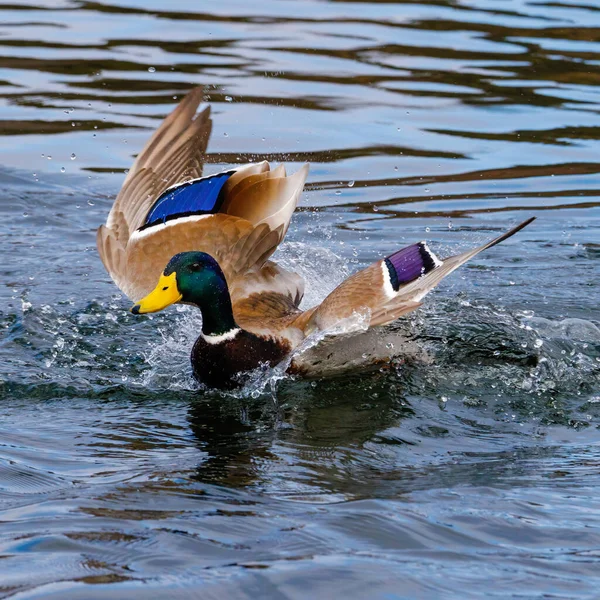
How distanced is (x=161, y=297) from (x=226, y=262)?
1073 millimetres

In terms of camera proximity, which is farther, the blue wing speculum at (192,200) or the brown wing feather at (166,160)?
the brown wing feather at (166,160)

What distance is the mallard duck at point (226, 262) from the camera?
621 centimetres

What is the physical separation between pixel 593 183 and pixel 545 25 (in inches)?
174

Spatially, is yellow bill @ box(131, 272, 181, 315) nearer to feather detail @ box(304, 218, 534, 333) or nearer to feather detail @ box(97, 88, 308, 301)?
feather detail @ box(304, 218, 534, 333)

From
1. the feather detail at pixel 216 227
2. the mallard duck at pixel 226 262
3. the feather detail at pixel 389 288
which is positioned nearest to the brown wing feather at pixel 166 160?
the mallard duck at pixel 226 262

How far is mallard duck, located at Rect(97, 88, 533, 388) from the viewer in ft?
20.4

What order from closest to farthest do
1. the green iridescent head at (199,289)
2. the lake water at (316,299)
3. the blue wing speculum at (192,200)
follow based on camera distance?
the lake water at (316,299), the green iridescent head at (199,289), the blue wing speculum at (192,200)

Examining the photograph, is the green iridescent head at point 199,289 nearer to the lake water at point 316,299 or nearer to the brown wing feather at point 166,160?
the lake water at point 316,299

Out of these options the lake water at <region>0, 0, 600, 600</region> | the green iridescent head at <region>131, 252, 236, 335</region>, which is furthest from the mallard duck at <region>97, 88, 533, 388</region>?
the lake water at <region>0, 0, 600, 600</region>

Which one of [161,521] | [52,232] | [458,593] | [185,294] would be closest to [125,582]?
[161,521]

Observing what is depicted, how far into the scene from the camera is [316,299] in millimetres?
8164

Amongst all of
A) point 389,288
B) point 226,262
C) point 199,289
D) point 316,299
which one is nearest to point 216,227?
point 226,262

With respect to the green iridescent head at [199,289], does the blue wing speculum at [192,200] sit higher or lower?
higher

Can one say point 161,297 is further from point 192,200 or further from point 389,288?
point 192,200
